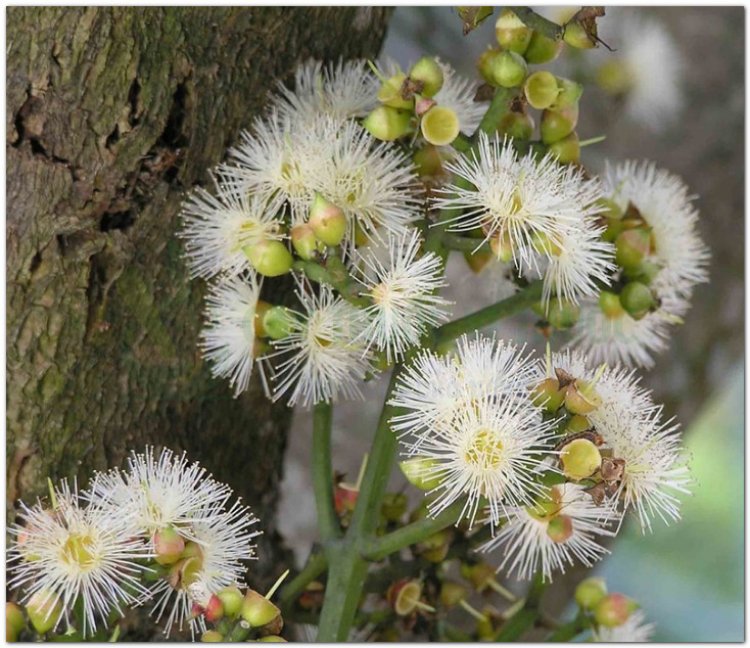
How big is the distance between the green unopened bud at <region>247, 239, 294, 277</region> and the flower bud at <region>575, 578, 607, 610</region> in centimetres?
38

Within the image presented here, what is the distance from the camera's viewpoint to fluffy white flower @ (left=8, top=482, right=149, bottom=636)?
25.6 inches

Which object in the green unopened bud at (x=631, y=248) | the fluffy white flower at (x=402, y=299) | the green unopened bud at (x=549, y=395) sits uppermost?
the green unopened bud at (x=631, y=248)

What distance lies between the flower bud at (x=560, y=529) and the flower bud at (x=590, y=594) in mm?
173

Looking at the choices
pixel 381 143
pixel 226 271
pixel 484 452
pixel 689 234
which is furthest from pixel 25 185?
pixel 689 234

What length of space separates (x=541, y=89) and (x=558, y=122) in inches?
1.2

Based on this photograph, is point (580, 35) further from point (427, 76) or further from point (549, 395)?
point (549, 395)

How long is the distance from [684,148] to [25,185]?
42.6 inches

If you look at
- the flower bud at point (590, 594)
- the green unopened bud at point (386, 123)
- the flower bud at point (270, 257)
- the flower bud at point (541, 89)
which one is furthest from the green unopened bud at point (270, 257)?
the flower bud at point (590, 594)

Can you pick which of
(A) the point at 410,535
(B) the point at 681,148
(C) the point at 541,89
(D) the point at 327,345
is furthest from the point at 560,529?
(B) the point at 681,148

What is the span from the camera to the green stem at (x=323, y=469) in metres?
0.75

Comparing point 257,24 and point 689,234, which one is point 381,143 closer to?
point 257,24

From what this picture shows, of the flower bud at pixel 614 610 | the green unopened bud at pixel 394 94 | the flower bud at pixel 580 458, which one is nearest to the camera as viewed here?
the flower bud at pixel 580 458

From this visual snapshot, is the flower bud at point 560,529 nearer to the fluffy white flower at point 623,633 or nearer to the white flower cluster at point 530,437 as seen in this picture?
the white flower cluster at point 530,437

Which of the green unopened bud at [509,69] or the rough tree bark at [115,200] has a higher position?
the green unopened bud at [509,69]
